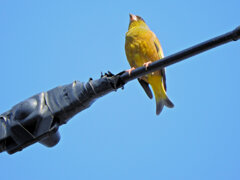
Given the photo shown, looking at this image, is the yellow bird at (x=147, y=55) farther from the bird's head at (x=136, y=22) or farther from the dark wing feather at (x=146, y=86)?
the bird's head at (x=136, y=22)

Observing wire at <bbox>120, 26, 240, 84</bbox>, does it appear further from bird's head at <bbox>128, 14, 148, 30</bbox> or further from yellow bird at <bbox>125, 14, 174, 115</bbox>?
bird's head at <bbox>128, 14, 148, 30</bbox>

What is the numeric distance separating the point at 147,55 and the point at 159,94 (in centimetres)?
83

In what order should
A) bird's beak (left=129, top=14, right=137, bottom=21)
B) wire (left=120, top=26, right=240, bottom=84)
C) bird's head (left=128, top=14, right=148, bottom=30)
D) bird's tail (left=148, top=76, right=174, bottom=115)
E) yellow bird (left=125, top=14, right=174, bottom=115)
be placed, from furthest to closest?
bird's beak (left=129, top=14, right=137, bottom=21) → bird's head (left=128, top=14, right=148, bottom=30) → bird's tail (left=148, top=76, right=174, bottom=115) → yellow bird (left=125, top=14, right=174, bottom=115) → wire (left=120, top=26, right=240, bottom=84)

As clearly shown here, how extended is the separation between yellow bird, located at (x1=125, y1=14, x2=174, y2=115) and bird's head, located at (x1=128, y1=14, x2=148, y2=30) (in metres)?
0.29

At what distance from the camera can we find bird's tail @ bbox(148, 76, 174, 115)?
21.0ft

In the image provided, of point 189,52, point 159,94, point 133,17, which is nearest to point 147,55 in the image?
point 159,94

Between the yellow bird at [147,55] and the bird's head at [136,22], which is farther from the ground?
the bird's head at [136,22]

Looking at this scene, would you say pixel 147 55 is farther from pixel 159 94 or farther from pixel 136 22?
pixel 136 22

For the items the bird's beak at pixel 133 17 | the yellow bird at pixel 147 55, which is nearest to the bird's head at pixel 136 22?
the bird's beak at pixel 133 17

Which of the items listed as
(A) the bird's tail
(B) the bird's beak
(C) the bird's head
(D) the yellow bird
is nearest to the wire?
(D) the yellow bird

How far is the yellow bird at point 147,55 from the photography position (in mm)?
6152

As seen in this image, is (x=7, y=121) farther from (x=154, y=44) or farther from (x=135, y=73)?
(x=154, y=44)

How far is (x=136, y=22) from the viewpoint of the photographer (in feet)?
23.6

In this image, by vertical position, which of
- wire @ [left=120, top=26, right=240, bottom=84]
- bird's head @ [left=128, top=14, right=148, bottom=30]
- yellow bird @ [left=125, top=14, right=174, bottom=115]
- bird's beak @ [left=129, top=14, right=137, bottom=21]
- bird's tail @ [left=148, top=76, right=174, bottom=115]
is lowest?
wire @ [left=120, top=26, right=240, bottom=84]
